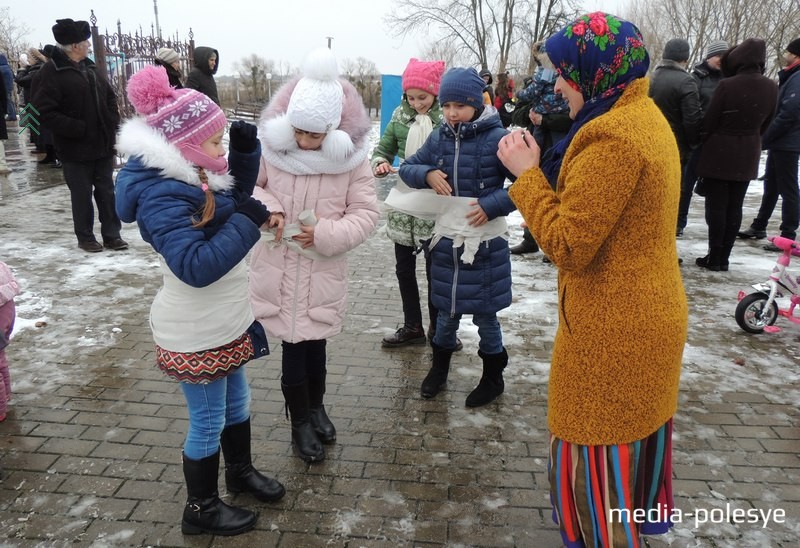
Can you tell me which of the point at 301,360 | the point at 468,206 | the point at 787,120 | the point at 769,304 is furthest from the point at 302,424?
the point at 787,120

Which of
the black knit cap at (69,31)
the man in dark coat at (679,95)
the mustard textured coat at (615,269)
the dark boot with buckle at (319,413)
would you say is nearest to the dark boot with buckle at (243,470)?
the dark boot with buckle at (319,413)

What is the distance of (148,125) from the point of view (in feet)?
6.91

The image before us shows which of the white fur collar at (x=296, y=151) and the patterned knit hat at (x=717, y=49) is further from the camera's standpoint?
the patterned knit hat at (x=717, y=49)

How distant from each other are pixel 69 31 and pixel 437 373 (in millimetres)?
4994

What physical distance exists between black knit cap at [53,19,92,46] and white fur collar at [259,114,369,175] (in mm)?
4306

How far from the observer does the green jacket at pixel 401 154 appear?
3928 millimetres

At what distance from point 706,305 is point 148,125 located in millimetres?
4794

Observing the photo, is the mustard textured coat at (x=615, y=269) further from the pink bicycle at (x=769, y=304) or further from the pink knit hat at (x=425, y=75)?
the pink bicycle at (x=769, y=304)

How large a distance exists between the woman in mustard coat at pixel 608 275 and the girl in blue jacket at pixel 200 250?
1.00 meters

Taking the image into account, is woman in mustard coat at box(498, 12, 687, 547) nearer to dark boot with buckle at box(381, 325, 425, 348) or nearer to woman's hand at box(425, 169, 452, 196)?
woman's hand at box(425, 169, 452, 196)

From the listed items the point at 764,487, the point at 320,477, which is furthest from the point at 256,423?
the point at 764,487

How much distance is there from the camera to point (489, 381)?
141 inches

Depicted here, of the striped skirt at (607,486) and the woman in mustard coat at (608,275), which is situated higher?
the woman in mustard coat at (608,275)

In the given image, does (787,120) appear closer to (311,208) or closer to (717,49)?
(717,49)
